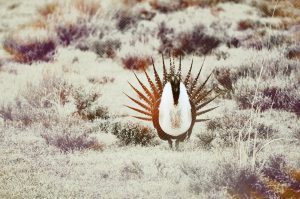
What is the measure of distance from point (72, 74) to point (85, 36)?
0.34 m

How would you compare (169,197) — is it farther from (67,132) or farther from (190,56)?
(190,56)

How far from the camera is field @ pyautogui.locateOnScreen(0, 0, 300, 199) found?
297 cm

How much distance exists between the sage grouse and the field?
7cm

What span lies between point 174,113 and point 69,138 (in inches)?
25.1

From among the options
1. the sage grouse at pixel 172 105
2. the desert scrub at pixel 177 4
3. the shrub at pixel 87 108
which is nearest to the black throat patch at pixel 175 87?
the sage grouse at pixel 172 105

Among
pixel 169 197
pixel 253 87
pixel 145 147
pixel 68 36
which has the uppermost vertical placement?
pixel 68 36

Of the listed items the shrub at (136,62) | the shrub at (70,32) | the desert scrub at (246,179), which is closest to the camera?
the desert scrub at (246,179)

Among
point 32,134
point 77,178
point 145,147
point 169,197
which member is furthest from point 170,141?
point 32,134

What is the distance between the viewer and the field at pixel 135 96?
2.97m

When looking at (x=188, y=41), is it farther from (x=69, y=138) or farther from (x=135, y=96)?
(x=69, y=138)

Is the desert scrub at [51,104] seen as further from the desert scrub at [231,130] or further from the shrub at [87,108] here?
the desert scrub at [231,130]

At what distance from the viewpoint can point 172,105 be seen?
3.08m

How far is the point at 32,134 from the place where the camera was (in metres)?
3.17

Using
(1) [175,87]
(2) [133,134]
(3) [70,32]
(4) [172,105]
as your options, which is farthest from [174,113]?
(3) [70,32]
